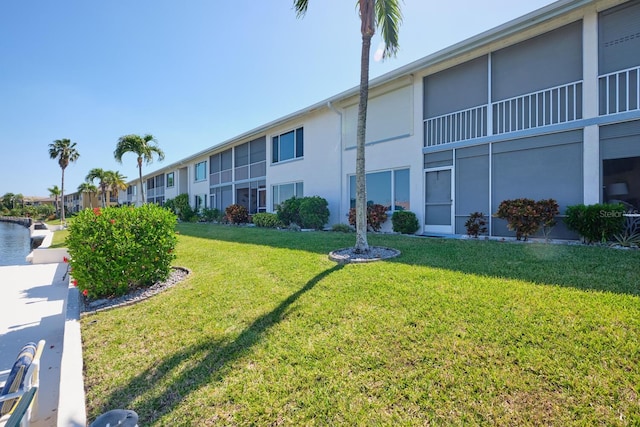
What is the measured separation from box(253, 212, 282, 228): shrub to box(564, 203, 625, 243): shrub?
11.5 metres

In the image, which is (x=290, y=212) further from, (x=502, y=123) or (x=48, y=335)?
(x=48, y=335)

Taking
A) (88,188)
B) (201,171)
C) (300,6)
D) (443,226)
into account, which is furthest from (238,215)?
(88,188)

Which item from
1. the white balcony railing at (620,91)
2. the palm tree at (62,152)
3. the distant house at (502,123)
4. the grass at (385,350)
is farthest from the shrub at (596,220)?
the palm tree at (62,152)

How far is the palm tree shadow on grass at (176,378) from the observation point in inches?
99.5

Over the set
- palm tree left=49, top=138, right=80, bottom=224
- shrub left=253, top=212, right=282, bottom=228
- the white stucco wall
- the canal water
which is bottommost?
the canal water

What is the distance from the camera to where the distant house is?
7.70 m

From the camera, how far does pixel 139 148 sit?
87.0ft

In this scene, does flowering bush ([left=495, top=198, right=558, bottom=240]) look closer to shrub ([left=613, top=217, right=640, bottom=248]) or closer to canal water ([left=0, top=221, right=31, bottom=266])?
shrub ([left=613, top=217, right=640, bottom=248])

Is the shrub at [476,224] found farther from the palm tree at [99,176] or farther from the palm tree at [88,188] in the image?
the palm tree at [88,188]

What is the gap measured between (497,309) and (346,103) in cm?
1195

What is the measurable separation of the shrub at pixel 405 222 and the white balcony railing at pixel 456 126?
8.66ft

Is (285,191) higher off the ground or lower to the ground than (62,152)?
lower

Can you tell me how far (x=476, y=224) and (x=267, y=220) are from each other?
10.3 meters

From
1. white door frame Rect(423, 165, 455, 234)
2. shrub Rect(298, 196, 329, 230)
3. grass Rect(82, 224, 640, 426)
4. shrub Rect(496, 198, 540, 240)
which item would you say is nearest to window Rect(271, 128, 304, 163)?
shrub Rect(298, 196, 329, 230)
